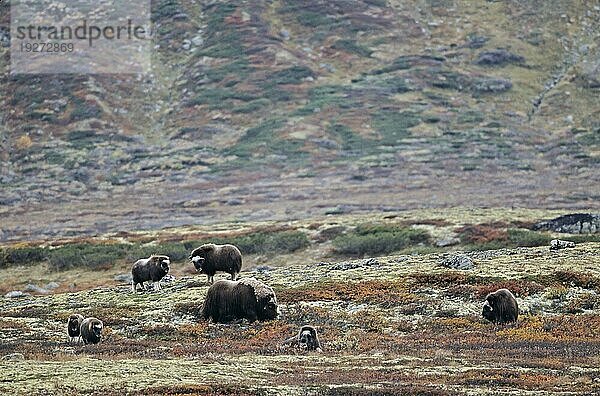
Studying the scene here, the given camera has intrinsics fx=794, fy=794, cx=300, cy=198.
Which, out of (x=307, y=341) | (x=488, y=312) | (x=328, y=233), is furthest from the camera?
(x=328, y=233)

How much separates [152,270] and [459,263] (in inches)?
562

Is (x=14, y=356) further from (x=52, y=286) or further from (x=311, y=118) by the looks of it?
(x=311, y=118)

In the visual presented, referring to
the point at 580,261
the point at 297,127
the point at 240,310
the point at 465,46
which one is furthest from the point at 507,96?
the point at 240,310

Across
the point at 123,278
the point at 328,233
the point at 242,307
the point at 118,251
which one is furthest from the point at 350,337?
the point at 118,251

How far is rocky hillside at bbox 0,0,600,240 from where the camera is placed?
328ft

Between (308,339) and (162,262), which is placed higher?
(162,262)

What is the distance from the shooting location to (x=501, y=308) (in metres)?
28.0

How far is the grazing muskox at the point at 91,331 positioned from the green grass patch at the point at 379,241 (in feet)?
103

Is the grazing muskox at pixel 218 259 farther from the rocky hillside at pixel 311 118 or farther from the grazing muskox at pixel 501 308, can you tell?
the rocky hillside at pixel 311 118

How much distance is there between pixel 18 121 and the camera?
135875 millimetres

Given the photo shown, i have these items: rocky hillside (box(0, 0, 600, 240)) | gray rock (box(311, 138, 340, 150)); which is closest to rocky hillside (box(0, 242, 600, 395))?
rocky hillside (box(0, 0, 600, 240))

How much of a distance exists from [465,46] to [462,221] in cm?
9982

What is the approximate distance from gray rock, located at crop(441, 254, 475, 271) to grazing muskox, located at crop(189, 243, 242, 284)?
10096 millimetres

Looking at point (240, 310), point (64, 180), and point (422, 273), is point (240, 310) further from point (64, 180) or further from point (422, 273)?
point (64, 180)
